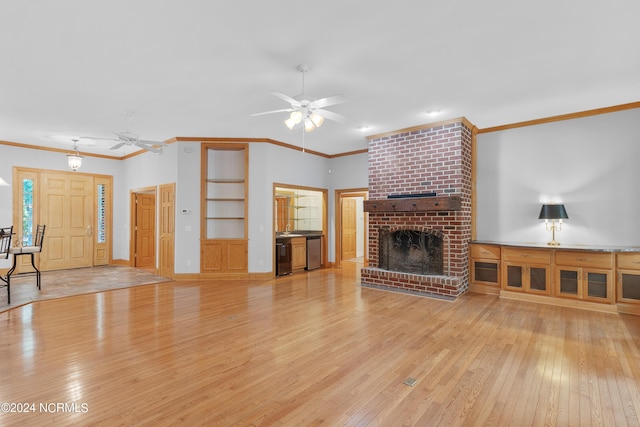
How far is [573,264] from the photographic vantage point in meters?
4.33

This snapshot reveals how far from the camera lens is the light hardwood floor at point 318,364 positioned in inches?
80.4

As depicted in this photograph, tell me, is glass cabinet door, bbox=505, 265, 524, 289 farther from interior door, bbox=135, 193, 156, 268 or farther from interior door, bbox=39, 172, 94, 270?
interior door, bbox=39, 172, 94, 270

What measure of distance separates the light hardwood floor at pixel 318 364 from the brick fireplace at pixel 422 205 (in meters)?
0.74

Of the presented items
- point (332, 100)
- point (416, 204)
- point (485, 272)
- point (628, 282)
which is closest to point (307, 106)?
point (332, 100)

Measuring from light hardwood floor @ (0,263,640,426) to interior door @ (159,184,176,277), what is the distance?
1.93m

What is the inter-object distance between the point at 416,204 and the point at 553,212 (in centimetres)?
189

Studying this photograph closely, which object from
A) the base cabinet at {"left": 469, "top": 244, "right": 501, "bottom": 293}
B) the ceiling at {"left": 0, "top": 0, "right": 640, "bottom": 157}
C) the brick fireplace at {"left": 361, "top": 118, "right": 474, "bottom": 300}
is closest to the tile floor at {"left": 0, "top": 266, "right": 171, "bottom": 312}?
the ceiling at {"left": 0, "top": 0, "right": 640, "bottom": 157}

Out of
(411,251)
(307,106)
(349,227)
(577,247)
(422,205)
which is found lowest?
(411,251)

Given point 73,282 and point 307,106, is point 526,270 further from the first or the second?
point 73,282

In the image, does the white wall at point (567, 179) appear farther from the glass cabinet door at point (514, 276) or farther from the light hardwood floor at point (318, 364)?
the light hardwood floor at point (318, 364)

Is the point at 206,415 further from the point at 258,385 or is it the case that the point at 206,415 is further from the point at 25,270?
the point at 25,270

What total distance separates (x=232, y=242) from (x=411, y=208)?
351 centimetres

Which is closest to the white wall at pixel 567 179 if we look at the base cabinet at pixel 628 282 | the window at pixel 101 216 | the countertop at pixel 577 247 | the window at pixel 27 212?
the countertop at pixel 577 247

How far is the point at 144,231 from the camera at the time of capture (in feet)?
26.6
